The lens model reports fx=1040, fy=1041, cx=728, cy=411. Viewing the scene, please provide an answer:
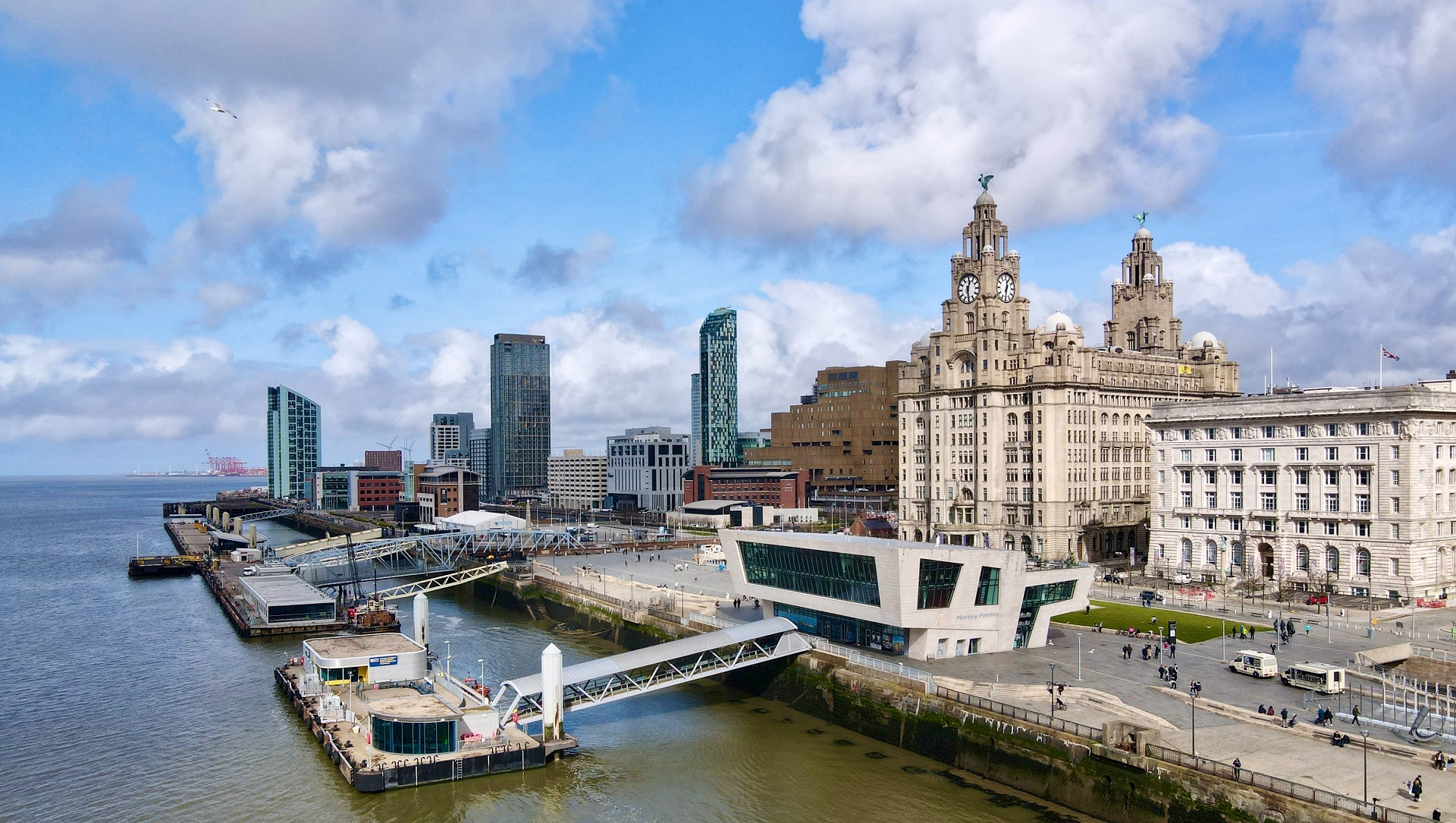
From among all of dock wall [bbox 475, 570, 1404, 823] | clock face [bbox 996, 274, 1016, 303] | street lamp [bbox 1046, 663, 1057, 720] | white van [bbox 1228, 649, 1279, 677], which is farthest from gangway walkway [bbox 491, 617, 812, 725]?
clock face [bbox 996, 274, 1016, 303]

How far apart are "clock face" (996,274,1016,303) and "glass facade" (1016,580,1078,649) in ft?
230

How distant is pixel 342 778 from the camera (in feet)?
172

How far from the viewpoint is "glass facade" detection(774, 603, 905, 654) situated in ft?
217

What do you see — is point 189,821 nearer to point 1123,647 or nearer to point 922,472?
point 1123,647

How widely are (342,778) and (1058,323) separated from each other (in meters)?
104

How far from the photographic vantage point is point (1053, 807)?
47.3 metres

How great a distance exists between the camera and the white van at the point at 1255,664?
58.2 meters

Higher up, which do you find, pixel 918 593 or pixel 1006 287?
pixel 1006 287

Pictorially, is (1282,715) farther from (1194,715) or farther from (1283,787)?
(1283,787)

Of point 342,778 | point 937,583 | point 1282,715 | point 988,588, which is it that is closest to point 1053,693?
point 1282,715

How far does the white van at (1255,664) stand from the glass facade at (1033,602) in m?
11.5

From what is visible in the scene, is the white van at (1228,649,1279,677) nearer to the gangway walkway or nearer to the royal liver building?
the gangway walkway

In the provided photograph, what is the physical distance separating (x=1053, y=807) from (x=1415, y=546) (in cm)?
5542

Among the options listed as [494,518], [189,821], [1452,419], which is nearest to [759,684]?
[189,821]
